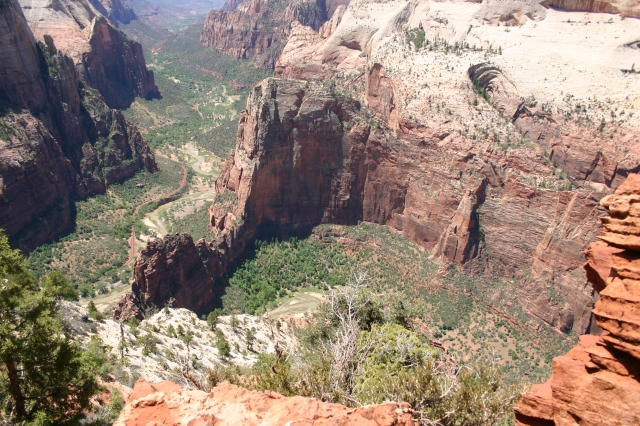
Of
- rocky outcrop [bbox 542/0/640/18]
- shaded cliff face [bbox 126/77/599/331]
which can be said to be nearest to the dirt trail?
shaded cliff face [bbox 126/77/599/331]

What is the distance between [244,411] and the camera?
1068 cm

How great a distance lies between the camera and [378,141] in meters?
53.0

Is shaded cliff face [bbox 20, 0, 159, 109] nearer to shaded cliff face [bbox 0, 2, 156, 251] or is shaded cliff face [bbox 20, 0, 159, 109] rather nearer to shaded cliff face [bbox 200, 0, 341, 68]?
shaded cliff face [bbox 0, 2, 156, 251]

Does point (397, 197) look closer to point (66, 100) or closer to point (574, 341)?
point (574, 341)

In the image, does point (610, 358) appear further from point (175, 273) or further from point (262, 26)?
point (262, 26)

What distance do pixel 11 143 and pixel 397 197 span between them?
5119 centimetres

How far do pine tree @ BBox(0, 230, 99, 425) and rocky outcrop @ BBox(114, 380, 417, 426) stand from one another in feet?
17.3

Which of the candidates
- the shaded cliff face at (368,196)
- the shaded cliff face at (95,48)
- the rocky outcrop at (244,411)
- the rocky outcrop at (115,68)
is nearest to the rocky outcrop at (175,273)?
the shaded cliff face at (368,196)

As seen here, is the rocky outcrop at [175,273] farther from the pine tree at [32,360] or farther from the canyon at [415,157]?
the pine tree at [32,360]

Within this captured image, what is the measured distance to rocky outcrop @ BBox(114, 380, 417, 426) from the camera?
10234 millimetres

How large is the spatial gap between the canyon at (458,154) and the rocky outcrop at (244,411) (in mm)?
31713

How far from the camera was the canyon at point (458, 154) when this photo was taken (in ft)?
136

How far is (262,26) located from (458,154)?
14934 centimetres

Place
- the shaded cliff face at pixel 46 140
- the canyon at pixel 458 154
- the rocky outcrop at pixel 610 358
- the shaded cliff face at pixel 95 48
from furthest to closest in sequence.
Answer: the shaded cliff face at pixel 95 48, the shaded cliff face at pixel 46 140, the canyon at pixel 458 154, the rocky outcrop at pixel 610 358
